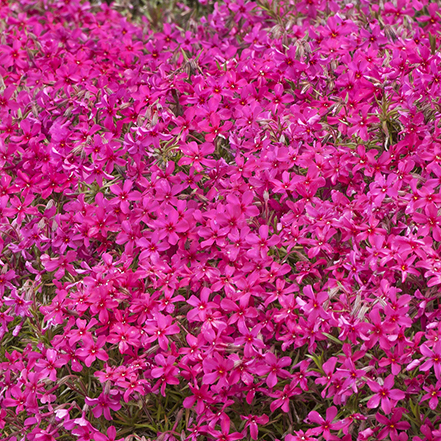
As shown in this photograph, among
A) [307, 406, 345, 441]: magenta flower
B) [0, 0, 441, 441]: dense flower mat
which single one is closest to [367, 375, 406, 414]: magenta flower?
[0, 0, 441, 441]: dense flower mat

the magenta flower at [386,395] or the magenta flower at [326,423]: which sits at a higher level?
the magenta flower at [386,395]

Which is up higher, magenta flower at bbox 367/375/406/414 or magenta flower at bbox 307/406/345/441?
magenta flower at bbox 367/375/406/414

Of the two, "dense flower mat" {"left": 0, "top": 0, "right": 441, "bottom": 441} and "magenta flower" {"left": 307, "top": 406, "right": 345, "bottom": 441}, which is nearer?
"magenta flower" {"left": 307, "top": 406, "right": 345, "bottom": 441}

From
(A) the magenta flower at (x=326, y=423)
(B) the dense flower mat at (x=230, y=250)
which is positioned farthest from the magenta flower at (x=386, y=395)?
(A) the magenta flower at (x=326, y=423)

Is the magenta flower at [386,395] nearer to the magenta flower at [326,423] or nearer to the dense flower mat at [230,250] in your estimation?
the dense flower mat at [230,250]

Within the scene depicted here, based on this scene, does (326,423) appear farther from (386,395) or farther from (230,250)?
(230,250)

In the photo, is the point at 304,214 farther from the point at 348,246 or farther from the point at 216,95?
the point at 216,95

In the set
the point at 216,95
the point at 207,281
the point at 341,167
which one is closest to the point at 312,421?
the point at 207,281

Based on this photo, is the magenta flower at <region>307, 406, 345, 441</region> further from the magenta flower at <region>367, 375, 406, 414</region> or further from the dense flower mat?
the magenta flower at <region>367, 375, 406, 414</region>

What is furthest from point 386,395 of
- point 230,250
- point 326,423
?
point 230,250

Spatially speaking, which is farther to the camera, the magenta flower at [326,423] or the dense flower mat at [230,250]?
the dense flower mat at [230,250]

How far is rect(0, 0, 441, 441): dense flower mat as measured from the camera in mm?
2699

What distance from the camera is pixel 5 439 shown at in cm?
294

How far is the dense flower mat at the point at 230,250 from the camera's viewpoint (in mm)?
2699
